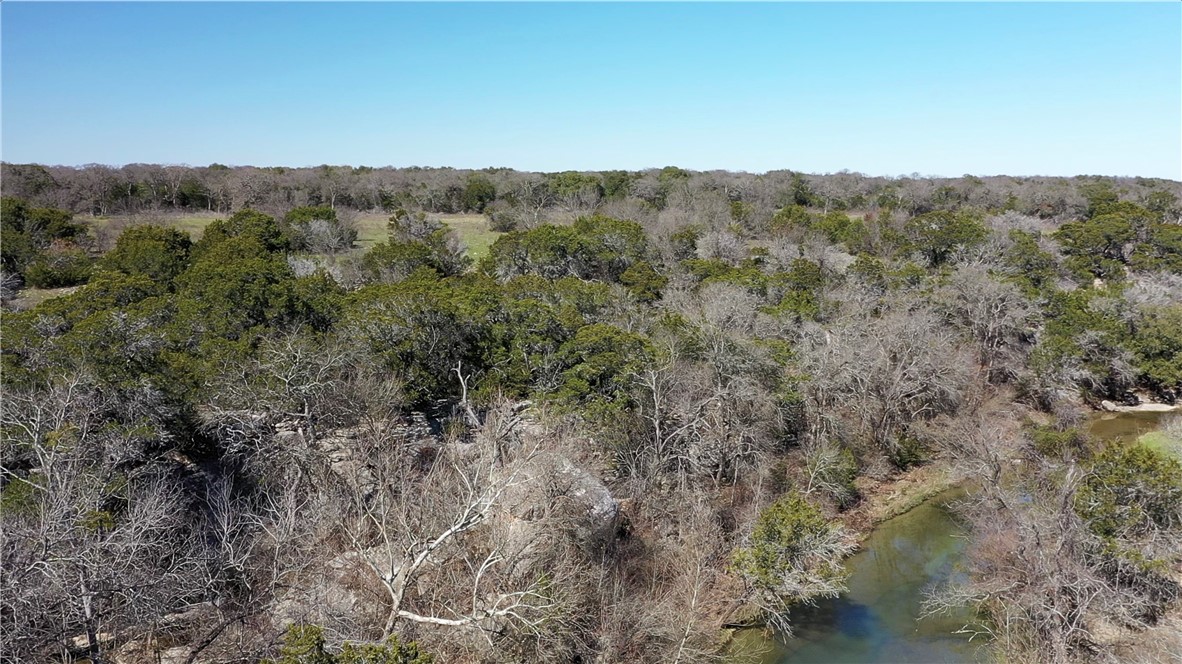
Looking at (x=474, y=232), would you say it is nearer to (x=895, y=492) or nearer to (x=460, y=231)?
(x=460, y=231)

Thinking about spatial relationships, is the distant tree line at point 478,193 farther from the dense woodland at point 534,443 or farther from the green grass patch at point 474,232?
the dense woodland at point 534,443

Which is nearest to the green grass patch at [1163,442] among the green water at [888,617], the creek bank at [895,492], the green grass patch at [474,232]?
the creek bank at [895,492]

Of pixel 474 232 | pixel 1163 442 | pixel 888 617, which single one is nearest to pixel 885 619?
pixel 888 617

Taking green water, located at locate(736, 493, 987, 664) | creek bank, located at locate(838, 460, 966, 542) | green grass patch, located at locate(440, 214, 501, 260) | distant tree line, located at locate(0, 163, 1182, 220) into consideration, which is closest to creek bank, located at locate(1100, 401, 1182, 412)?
creek bank, located at locate(838, 460, 966, 542)

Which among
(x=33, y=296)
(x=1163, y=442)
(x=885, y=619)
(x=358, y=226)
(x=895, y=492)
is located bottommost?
(x=885, y=619)

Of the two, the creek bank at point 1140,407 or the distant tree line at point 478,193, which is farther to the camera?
the distant tree line at point 478,193

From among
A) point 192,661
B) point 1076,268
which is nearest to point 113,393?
A: point 192,661
